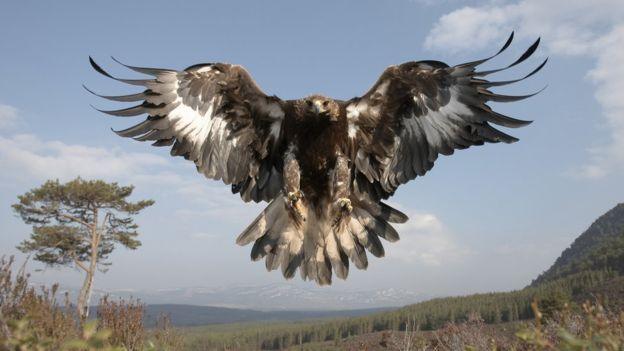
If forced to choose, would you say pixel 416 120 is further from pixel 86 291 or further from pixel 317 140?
pixel 86 291

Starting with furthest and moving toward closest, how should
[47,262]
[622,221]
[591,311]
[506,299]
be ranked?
[622,221] < [506,299] < [47,262] < [591,311]

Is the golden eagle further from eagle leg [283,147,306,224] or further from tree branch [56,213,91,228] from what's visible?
tree branch [56,213,91,228]

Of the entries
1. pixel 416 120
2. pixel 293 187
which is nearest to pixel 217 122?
pixel 293 187

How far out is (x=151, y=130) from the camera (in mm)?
5848

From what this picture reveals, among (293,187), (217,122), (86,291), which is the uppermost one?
(217,122)

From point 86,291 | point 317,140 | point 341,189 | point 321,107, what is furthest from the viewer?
point 86,291

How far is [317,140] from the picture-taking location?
6.02m

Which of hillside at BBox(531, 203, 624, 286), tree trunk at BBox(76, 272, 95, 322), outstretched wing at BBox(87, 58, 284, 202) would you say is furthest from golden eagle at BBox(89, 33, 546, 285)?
hillside at BBox(531, 203, 624, 286)

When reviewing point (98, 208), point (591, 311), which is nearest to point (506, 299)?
point (98, 208)

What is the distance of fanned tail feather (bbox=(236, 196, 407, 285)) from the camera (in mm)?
6172

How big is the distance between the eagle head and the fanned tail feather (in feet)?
4.31

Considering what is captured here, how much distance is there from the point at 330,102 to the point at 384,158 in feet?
3.88

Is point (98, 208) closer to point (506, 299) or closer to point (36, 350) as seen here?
point (36, 350)

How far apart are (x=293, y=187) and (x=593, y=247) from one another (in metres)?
92.0
